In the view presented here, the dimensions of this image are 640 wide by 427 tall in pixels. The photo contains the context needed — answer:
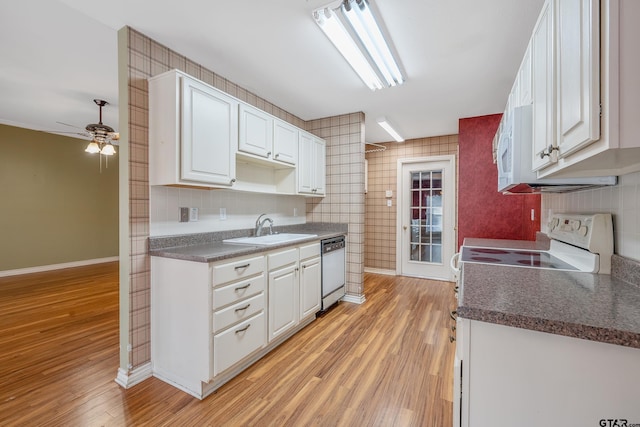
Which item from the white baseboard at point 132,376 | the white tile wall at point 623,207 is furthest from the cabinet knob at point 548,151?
the white baseboard at point 132,376

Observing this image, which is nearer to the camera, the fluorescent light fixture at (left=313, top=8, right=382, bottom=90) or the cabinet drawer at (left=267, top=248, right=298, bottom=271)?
the fluorescent light fixture at (left=313, top=8, right=382, bottom=90)

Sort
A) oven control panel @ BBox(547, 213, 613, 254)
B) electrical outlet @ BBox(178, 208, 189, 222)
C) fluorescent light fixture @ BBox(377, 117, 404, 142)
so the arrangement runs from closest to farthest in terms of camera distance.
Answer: oven control panel @ BBox(547, 213, 613, 254) → electrical outlet @ BBox(178, 208, 189, 222) → fluorescent light fixture @ BBox(377, 117, 404, 142)

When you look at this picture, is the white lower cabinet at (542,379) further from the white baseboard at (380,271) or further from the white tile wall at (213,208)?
the white baseboard at (380,271)

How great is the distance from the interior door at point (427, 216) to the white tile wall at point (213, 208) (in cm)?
207

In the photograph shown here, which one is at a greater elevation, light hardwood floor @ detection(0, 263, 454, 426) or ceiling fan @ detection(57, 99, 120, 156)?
ceiling fan @ detection(57, 99, 120, 156)

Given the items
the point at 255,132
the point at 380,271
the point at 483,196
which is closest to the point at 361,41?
the point at 255,132

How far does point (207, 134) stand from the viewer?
202 cm

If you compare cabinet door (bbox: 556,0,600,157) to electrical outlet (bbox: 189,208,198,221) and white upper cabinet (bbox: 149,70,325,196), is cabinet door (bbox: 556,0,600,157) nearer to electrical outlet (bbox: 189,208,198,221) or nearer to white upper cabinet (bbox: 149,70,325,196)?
white upper cabinet (bbox: 149,70,325,196)

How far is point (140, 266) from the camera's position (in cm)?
187

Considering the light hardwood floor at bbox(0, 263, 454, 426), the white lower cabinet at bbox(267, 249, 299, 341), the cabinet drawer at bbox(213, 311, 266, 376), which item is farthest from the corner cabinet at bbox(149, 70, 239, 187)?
the light hardwood floor at bbox(0, 263, 454, 426)

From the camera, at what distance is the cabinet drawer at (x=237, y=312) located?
1752mm

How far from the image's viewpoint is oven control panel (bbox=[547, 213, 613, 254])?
1.23 metres

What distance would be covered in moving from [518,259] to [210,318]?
193 centimetres

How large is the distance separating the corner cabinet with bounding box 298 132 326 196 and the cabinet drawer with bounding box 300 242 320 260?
27.4 inches
